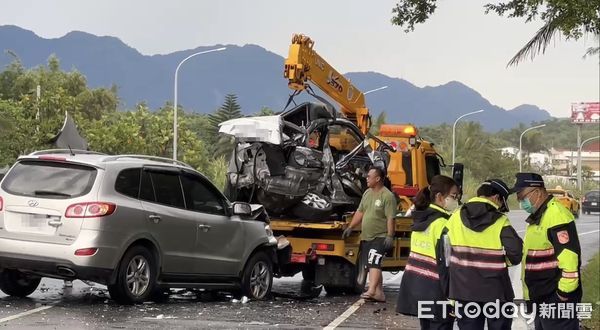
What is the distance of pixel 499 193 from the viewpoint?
6.10 m

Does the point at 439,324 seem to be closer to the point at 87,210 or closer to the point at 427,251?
the point at 427,251

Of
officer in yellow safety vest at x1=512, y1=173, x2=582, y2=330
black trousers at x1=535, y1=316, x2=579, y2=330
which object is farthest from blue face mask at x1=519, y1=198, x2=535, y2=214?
black trousers at x1=535, y1=316, x2=579, y2=330

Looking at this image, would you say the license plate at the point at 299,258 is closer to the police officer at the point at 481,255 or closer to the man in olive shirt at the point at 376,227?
the man in olive shirt at the point at 376,227

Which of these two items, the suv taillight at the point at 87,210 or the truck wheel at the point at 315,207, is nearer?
the suv taillight at the point at 87,210

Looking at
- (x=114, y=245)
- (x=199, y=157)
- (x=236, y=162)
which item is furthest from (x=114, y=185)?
(x=199, y=157)

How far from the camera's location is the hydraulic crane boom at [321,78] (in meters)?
14.2

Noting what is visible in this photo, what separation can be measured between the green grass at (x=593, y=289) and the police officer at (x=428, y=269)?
343cm

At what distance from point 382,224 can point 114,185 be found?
363 centimetres

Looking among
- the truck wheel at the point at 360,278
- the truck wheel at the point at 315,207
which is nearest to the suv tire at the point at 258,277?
the truck wheel at the point at 315,207

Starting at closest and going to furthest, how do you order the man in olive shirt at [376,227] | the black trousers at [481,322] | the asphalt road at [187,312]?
the black trousers at [481,322], the asphalt road at [187,312], the man in olive shirt at [376,227]

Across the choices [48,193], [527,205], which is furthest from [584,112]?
[527,205]

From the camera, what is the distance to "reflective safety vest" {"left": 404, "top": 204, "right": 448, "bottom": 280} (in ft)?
20.8

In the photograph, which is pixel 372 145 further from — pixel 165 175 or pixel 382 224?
pixel 165 175

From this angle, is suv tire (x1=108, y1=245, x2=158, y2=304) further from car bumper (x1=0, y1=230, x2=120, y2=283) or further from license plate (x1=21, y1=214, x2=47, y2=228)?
license plate (x1=21, y1=214, x2=47, y2=228)
